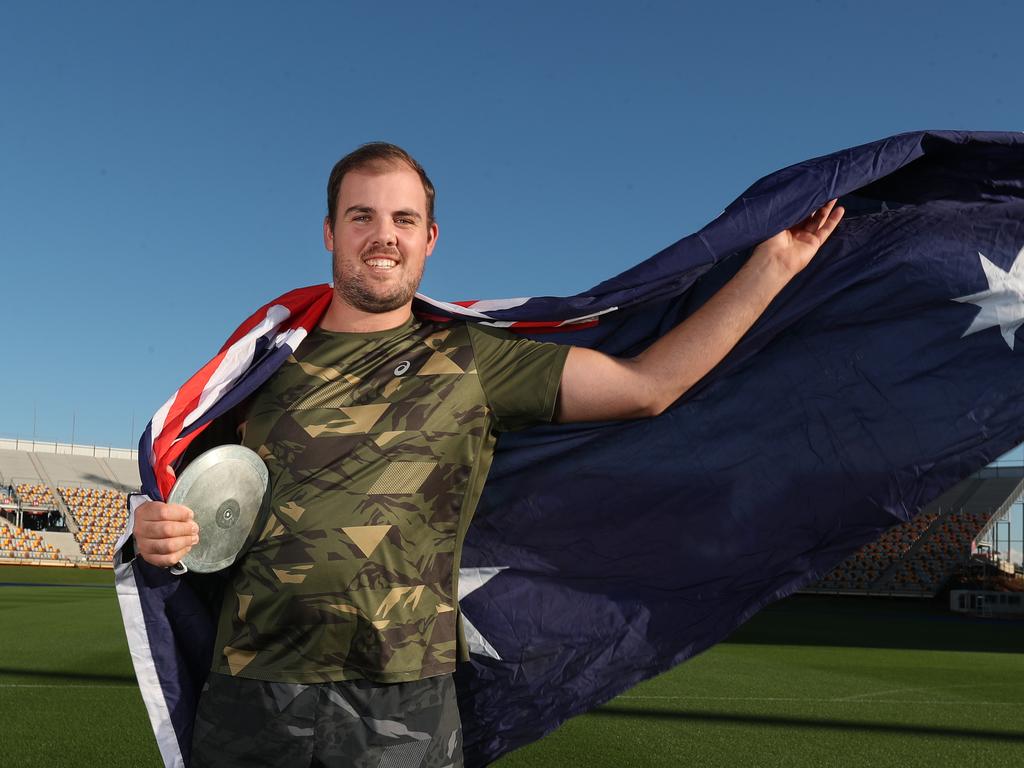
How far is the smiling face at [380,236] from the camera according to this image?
210cm

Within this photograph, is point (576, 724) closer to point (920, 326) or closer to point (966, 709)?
point (966, 709)

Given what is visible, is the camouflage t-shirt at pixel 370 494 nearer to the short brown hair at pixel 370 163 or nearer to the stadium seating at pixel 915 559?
the short brown hair at pixel 370 163

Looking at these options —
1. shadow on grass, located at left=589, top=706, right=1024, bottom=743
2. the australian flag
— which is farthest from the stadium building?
the australian flag

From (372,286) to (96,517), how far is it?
157 ft

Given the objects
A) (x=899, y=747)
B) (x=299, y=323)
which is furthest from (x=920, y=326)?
(x=899, y=747)

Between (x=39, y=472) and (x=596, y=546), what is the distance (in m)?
54.1

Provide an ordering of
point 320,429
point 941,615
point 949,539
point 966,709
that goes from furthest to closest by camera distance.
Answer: point 949,539 → point 941,615 → point 966,709 → point 320,429

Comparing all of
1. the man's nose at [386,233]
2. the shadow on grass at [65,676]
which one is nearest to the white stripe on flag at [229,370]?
the man's nose at [386,233]

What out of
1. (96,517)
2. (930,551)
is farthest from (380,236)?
(96,517)

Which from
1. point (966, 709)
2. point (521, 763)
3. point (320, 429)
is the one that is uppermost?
point (320, 429)

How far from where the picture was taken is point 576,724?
6.42 metres

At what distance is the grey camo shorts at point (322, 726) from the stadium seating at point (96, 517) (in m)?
41.9

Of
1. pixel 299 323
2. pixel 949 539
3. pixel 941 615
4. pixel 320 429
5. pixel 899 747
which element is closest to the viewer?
pixel 320 429

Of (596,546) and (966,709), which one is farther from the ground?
(596,546)
